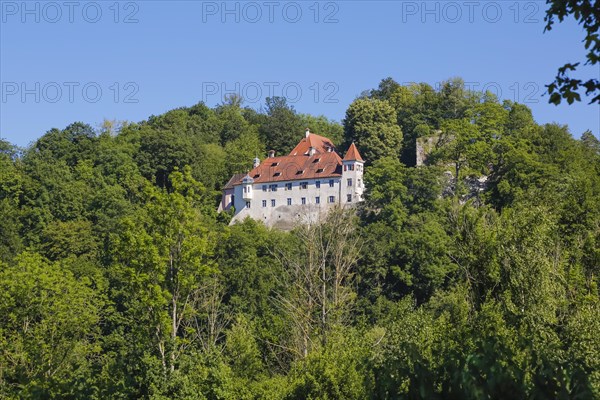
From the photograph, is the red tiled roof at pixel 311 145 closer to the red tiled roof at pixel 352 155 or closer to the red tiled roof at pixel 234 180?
the red tiled roof at pixel 234 180

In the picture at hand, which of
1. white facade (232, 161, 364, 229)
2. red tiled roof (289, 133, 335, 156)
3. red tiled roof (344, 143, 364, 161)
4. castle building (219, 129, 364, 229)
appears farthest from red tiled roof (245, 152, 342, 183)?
red tiled roof (344, 143, 364, 161)

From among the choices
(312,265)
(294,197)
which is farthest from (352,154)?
(312,265)

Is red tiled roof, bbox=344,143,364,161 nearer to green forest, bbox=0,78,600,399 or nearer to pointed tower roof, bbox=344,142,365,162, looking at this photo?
pointed tower roof, bbox=344,142,365,162

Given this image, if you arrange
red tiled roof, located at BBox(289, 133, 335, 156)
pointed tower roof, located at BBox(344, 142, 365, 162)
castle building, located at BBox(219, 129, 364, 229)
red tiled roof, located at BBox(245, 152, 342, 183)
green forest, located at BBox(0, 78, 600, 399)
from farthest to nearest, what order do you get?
red tiled roof, located at BBox(289, 133, 335, 156) → red tiled roof, located at BBox(245, 152, 342, 183) → castle building, located at BBox(219, 129, 364, 229) → pointed tower roof, located at BBox(344, 142, 365, 162) → green forest, located at BBox(0, 78, 600, 399)

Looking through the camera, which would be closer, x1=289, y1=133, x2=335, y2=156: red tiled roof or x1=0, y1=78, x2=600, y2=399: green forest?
x1=0, y1=78, x2=600, y2=399: green forest

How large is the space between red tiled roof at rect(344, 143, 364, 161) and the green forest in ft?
11.2

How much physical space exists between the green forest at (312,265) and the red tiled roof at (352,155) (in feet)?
11.2

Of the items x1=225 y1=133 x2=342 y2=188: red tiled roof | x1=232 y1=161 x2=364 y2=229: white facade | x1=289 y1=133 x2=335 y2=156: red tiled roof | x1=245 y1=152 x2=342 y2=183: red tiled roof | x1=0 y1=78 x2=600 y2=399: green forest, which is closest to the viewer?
x1=0 y1=78 x2=600 y2=399: green forest

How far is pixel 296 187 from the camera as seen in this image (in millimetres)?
83625

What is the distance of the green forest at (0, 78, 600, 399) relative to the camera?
22078 mm

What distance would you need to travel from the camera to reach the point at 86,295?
43.7m

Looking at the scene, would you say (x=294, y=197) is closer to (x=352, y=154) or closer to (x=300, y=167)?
(x=300, y=167)

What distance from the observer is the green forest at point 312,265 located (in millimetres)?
22078

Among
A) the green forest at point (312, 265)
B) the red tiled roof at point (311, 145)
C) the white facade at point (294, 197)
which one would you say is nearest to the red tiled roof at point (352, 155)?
the white facade at point (294, 197)
